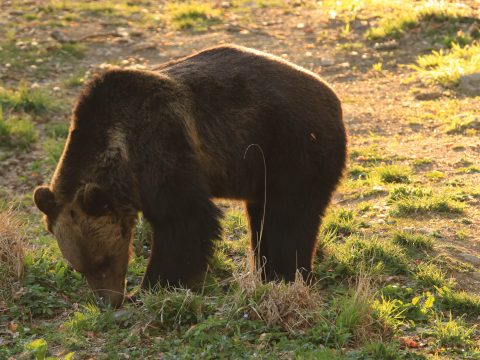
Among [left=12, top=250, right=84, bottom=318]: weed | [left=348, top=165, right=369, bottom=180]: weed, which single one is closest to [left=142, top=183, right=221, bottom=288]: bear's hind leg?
[left=12, top=250, right=84, bottom=318]: weed

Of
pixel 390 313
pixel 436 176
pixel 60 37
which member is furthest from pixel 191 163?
pixel 60 37

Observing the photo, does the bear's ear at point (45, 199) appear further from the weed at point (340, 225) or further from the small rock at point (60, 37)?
the small rock at point (60, 37)

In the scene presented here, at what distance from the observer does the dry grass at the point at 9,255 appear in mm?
5812

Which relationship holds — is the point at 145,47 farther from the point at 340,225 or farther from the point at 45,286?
the point at 45,286

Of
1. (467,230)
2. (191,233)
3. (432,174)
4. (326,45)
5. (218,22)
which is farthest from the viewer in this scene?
(218,22)

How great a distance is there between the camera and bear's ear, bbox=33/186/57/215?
5.50 meters

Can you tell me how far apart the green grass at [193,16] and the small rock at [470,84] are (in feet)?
16.1

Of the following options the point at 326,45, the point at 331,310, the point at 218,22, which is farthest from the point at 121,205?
the point at 218,22

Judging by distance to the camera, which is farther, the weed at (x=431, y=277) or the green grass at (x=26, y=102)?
the green grass at (x=26, y=102)

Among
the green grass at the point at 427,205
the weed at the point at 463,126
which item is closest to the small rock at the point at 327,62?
the weed at the point at 463,126

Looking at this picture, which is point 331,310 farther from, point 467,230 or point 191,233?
point 467,230

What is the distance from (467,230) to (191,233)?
Result: 2650mm

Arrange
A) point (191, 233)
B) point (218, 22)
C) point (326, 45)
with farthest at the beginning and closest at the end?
point (218, 22) < point (326, 45) < point (191, 233)

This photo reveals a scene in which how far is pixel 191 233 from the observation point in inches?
214
